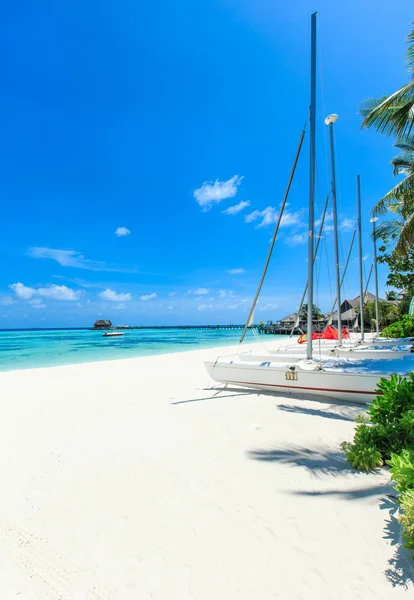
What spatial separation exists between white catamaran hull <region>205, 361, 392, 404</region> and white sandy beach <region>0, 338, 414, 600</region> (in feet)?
2.66

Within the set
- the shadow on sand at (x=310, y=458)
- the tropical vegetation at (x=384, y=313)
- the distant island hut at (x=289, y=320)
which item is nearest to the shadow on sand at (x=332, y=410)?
the shadow on sand at (x=310, y=458)

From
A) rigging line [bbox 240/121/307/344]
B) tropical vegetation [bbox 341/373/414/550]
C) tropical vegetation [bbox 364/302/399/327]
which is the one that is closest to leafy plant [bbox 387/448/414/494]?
tropical vegetation [bbox 341/373/414/550]

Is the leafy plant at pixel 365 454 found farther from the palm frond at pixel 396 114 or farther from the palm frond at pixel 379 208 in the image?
the palm frond at pixel 379 208

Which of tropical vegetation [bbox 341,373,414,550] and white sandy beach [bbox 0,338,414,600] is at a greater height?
tropical vegetation [bbox 341,373,414,550]

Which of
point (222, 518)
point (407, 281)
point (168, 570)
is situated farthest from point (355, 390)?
Answer: point (407, 281)

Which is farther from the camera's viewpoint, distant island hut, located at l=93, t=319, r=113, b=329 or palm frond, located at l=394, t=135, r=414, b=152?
distant island hut, located at l=93, t=319, r=113, b=329

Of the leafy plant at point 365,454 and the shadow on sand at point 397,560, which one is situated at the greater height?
the leafy plant at point 365,454

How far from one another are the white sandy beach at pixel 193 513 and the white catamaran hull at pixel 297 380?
0.81 metres

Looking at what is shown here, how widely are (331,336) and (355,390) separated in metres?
12.1

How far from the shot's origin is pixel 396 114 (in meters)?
7.64

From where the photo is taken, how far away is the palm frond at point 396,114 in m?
7.40

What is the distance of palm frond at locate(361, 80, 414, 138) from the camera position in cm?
740

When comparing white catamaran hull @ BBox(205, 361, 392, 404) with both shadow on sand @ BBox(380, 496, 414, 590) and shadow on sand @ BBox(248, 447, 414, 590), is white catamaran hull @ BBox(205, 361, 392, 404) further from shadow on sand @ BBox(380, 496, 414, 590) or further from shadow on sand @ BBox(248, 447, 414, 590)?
shadow on sand @ BBox(380, 496, 414, 590)

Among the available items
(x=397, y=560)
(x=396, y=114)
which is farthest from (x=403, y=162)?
(x=397, y=560)
